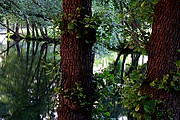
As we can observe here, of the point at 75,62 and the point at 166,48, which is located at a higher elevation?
the point at 166,48

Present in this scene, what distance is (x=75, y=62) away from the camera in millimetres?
2592

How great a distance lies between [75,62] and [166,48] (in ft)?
3.04

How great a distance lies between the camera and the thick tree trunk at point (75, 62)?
255 centimetres

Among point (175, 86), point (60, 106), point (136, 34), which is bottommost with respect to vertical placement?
point (60, 106)

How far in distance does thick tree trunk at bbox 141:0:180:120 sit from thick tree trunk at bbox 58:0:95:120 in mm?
770

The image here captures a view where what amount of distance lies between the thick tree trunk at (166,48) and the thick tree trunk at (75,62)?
0.77 metres

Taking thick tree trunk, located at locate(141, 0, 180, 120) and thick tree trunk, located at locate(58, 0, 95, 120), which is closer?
thick tree trunk, located at locate(141, 0, 180, 120)

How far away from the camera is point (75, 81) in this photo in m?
2.61

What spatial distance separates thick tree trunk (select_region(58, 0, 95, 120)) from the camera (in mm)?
2555

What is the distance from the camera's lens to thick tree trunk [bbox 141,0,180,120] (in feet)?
6.07

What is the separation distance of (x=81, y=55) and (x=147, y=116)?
0.94m

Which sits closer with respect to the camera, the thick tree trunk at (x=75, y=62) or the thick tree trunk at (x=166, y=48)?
the thick tree trunk at (x=166, y=48)

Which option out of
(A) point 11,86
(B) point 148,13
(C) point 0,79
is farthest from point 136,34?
(C) point 0,79

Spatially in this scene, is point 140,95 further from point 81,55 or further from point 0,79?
point 0,79
